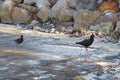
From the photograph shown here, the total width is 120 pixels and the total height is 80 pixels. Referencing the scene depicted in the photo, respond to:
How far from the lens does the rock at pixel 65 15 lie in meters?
22.3

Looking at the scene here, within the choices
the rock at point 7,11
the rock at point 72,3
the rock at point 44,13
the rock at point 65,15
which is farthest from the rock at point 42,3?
the rock at point 65,15

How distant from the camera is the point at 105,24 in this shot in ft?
65.4

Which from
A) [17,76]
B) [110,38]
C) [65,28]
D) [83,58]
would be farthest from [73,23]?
[17,76]

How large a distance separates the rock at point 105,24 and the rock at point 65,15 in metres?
2.16

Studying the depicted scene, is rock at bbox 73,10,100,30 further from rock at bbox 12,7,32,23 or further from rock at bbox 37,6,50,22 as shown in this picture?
rock at bbox 12,7,32,23

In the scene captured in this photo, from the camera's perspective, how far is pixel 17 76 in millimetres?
11523

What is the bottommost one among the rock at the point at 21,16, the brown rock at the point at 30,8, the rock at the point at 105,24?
the rock at the point at 105,24

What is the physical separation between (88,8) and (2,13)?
5644 mm

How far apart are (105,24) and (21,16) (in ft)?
20.3

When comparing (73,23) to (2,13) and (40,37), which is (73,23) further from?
(2,13)

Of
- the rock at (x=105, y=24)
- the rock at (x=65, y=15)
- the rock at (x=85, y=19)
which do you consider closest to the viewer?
the rock at (x=105, y=24)

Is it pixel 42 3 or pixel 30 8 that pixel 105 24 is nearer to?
pixel 42 3

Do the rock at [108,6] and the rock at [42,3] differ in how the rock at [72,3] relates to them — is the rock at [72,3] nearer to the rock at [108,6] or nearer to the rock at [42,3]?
the rock at [108,6]

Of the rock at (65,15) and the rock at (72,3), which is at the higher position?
the rock at (72,3)
